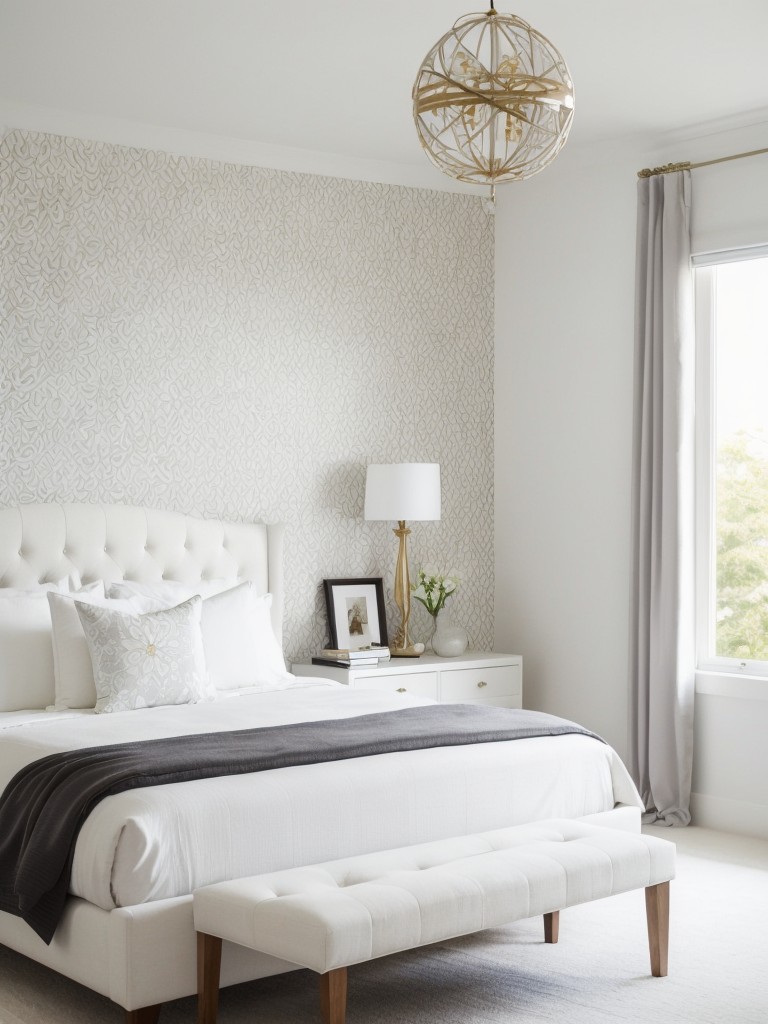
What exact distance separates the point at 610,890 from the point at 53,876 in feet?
4.62

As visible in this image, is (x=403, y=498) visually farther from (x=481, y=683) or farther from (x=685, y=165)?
(x=685, y=165)

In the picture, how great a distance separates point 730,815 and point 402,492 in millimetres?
1954

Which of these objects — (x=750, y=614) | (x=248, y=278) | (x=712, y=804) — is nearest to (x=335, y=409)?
(x=248, y=278)

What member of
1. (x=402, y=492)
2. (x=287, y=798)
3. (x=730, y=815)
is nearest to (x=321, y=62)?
(x=402, y=492)

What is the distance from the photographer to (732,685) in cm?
504

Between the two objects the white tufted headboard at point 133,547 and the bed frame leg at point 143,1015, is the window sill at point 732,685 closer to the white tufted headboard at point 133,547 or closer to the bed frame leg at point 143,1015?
the white tufted headboard at point 133,547

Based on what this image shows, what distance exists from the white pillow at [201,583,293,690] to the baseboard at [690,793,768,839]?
6.05 ft

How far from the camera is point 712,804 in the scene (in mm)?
5129

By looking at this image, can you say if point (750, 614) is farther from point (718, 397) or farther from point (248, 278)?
point (248, 278)

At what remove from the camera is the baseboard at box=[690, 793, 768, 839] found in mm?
4965

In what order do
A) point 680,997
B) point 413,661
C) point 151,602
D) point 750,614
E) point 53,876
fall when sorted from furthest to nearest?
point 413,661 < point 750,614 < point 151,602 < point 680,997 < point 53,876

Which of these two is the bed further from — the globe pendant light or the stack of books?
the globe pendant light

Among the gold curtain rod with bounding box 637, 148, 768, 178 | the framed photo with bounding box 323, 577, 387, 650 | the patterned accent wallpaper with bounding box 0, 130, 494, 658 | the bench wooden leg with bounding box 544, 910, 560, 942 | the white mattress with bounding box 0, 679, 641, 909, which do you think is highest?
the gold curtain rod with bounding box 637, 148, 768, 178

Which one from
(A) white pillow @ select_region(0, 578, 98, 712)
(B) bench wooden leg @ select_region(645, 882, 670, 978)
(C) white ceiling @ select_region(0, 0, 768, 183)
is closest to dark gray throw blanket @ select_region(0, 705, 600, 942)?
(B) bench wooden leg @ select_region(645, 882, 670, 978)
